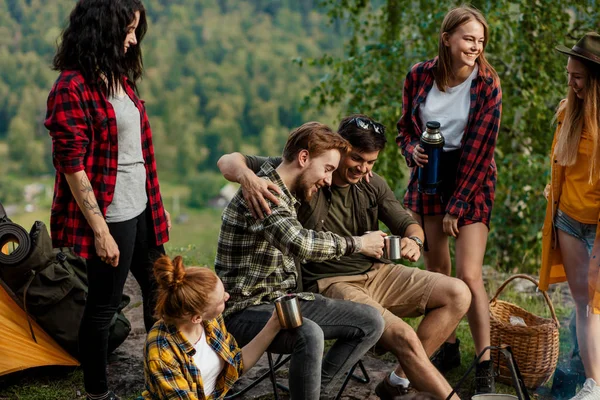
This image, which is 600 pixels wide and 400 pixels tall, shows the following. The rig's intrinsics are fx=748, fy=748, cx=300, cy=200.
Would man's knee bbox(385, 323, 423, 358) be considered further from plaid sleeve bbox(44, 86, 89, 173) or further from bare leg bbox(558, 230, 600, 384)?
plaid sleeve bbox(44, 86, 89, 173)

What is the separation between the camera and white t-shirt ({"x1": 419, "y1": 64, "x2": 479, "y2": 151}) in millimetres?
3611

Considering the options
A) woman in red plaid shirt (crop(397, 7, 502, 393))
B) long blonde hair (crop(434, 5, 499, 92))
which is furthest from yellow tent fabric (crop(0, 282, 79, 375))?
long blonde hair (crop(434, 5, 499, 92))

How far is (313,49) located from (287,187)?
3956 centimetres

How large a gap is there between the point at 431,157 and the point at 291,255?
2.90 feet

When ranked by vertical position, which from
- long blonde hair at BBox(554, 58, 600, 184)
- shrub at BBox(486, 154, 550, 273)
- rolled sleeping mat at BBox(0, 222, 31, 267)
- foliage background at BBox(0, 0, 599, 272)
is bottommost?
foliage background at BBox(0, 0, 599, 272)

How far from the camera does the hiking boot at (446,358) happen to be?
3.87 metres

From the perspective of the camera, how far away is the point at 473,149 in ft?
11.7

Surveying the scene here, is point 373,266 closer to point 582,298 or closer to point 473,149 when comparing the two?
point 473,149

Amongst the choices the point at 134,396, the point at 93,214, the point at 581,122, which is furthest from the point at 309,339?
the point at 581,122

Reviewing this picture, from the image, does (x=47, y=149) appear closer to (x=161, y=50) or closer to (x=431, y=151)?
(x=161, y=50)

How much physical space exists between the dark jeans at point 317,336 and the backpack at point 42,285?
45.0 inches

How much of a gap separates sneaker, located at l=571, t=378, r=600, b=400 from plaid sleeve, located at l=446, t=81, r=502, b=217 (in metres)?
0.95

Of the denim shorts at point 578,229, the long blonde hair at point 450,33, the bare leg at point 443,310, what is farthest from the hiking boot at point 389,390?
the long blonde hair at point 450,33

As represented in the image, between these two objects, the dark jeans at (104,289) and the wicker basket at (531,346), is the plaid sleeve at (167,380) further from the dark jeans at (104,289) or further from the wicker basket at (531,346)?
the wicker basket at (531,346)
